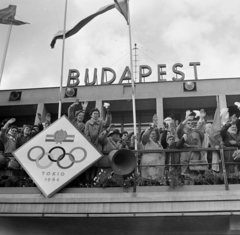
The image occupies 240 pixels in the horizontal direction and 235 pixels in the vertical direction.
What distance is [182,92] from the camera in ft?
58.4

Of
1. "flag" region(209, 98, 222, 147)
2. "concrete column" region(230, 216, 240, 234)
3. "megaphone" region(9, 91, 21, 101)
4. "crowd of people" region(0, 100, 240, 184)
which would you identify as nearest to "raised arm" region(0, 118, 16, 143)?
"crowd of people" region(0, 100, 240, 184)

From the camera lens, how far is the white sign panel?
877 centimetres

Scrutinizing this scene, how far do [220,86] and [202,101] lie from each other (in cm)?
118

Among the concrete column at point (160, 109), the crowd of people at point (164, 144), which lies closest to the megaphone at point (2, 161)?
the crowd of people at point (164, 144)

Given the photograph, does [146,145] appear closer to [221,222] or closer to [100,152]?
[100,152]

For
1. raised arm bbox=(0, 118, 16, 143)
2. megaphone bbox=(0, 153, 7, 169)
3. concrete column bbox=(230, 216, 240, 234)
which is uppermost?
raised arm bbox=(0, 118, 16, 143)

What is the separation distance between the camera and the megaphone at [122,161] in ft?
27.9

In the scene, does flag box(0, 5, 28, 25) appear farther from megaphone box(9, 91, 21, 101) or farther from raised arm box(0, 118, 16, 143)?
raised arm box(0, 118, 16, 143)

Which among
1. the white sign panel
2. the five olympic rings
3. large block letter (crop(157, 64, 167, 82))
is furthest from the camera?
large block letter (crop(157, 64, 167, 82))

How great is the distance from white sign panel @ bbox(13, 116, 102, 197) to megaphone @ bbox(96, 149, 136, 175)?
51 cm

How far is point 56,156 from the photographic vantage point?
30.2ft

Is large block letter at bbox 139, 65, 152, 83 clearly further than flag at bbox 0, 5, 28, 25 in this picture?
Yes

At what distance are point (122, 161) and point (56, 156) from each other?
72.5 inches

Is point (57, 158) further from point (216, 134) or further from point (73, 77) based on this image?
point (73, 77)
